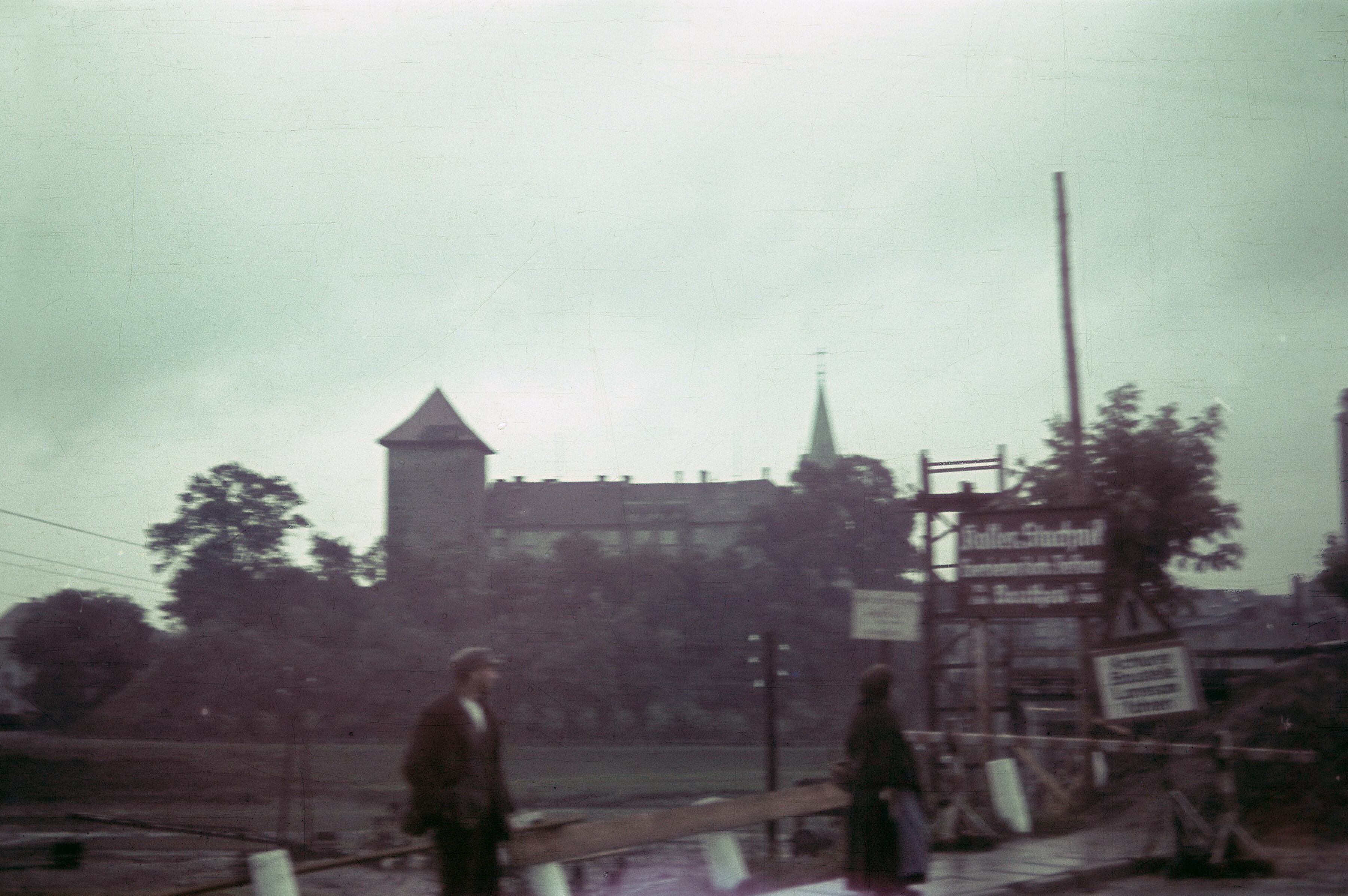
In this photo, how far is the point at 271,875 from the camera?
657cm

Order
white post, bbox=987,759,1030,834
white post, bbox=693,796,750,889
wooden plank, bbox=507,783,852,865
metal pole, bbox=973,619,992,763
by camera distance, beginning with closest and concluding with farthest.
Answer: wooden plank, bbox=507,783,852,865, white post, bbox=693,796,750,889, white post, bbox=987,759,1030,834, metal pole, bbox=973,619,992,763

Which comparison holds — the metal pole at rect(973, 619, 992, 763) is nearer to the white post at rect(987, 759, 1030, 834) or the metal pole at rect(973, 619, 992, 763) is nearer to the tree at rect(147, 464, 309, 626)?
the white post at rect(987, 759, 1030, 834)

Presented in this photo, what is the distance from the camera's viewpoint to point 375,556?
74188 millimetres

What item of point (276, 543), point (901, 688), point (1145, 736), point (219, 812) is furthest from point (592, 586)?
point (1145, 736)

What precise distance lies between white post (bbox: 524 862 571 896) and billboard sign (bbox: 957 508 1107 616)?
435 inches

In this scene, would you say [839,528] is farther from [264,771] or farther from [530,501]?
[530,501]

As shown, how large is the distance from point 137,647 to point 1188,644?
59621 mm

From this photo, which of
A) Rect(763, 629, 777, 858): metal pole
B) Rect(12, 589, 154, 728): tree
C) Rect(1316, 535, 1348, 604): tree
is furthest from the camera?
Rect(12, 589, 154, 728): tree

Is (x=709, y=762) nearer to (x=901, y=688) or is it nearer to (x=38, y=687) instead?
(x=901, y=688)

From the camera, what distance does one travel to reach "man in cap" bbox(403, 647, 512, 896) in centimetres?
623

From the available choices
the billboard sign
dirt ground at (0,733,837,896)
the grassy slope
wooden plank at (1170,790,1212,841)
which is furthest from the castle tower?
wooden plank at (1170,790,1212,841)

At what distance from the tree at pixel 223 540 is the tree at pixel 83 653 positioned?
6.82ft

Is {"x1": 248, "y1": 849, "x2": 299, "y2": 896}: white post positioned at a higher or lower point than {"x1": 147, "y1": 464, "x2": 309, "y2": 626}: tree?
lower

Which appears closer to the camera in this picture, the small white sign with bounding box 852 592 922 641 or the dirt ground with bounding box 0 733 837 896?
the small white sign with bounding box 852 592 922 641
